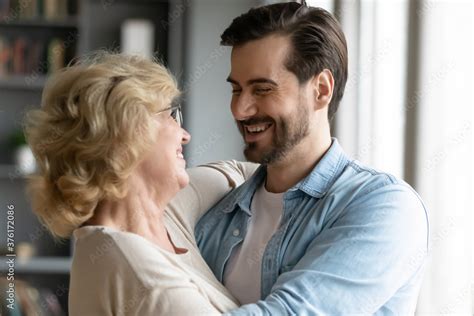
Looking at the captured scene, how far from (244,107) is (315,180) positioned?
0.79ft

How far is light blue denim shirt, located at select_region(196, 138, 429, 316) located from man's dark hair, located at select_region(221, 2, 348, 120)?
0.21 m

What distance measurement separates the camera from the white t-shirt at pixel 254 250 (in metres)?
1.83

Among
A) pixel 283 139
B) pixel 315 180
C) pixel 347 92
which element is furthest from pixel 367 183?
pixel 347 92

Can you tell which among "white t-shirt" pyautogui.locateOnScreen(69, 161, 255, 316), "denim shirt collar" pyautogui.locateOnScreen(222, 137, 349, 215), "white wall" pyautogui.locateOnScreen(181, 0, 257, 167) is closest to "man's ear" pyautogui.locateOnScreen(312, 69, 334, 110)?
"denim shirt collar" pyautogui.locateOnScreen(222, 137, 349, 215)

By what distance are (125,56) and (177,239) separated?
1.33 feet

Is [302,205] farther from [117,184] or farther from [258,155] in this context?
[117,184]

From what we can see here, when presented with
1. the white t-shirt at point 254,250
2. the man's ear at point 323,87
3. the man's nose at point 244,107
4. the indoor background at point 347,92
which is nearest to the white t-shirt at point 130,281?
the white t-shirt at point 254,250

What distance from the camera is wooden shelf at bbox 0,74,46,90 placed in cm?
469

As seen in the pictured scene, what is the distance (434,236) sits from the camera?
8.16ft

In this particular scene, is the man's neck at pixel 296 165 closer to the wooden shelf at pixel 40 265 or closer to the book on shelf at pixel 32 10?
the wooden shelf at pixel 40 265

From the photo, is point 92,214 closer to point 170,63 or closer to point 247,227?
point 247,227

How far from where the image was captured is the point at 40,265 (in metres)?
4.65

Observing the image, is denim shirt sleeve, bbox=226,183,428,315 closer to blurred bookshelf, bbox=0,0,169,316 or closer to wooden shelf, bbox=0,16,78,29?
blurred bookshelf, bbox=0,0,169,316

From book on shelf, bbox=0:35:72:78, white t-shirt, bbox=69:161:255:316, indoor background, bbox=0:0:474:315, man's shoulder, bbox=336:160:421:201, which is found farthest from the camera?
book on shelf, bbox=0:35:72:78
